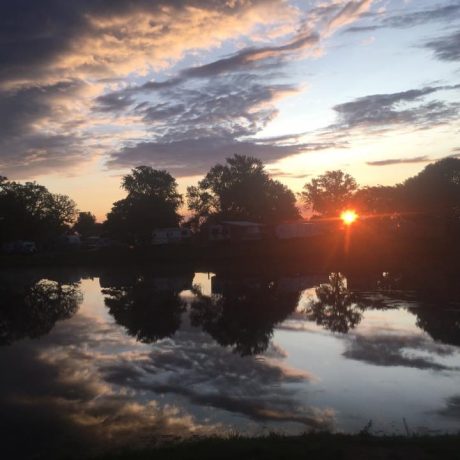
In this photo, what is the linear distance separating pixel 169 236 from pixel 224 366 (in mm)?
72546

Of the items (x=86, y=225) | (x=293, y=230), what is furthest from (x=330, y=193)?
(x=86, y=225)

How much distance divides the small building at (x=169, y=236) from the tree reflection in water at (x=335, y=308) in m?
53.8

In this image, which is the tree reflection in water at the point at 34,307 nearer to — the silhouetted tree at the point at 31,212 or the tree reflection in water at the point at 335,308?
the tree reflection in water at the point at 335,308

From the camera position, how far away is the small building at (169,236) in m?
86.4

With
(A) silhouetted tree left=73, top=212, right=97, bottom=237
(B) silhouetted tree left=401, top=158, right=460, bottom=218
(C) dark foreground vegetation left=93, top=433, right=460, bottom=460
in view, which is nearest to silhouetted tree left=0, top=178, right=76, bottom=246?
(A) silhouetted tree left=73, top=212, right=97, bottom=237

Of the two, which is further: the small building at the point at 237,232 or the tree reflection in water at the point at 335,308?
the small building at the point at 237,232

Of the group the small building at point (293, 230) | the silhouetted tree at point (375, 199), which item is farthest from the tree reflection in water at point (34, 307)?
the silhouetted tree at point (375, 199)

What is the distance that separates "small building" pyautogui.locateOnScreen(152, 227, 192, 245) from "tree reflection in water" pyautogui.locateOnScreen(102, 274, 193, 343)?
42.2 metres

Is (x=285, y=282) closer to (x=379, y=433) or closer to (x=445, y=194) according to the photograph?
(x=379, y=433)

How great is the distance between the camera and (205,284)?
133ft

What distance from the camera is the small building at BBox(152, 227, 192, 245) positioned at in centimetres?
8638

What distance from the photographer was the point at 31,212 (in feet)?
342

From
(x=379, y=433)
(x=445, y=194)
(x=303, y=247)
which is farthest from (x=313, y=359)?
(x=445, y=194)

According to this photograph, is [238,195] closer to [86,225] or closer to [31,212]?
[31,212]
